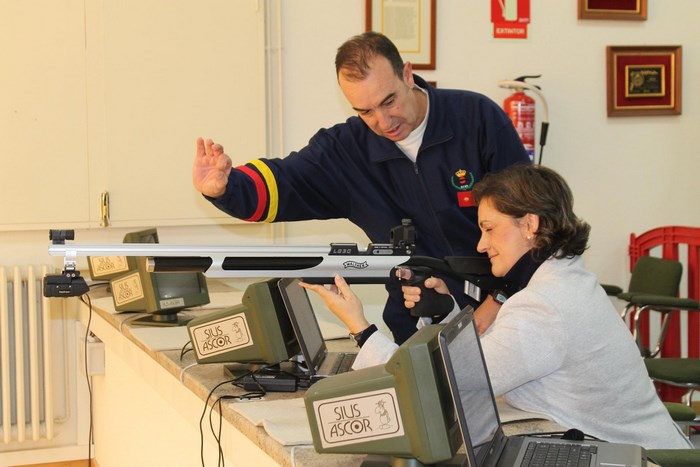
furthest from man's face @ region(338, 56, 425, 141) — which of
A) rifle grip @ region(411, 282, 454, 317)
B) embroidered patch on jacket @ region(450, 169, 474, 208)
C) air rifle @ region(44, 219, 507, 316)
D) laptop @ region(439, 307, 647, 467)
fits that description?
laptop @ region(439, 307, 647, 467)

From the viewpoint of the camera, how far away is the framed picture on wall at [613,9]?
185 inches

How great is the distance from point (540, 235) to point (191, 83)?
8.27 feet

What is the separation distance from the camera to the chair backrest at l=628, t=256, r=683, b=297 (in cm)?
423

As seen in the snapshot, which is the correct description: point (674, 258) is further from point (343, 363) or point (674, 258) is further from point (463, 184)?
point (343, 363)

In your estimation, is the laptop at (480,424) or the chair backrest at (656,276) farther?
the chair backrest at (656,276)

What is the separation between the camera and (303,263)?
2033 millimetres

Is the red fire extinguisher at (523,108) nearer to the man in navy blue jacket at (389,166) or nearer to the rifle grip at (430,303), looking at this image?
the man in navy blue jacket at (389,166)

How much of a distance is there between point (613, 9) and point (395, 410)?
380 cm

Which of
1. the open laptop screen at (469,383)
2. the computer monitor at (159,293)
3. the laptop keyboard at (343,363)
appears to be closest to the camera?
the open laptop screen at (469,383)

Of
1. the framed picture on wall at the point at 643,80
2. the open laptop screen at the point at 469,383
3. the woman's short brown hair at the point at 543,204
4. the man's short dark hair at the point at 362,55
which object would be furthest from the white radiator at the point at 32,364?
the framed picture on wall at the point at 643,80

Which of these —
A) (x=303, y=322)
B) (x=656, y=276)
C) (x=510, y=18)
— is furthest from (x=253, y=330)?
(x=510, y=18)

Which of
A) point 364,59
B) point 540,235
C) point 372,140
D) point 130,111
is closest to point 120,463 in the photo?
point 130,111

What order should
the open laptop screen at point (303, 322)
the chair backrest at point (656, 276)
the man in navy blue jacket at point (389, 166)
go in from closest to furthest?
1. the open laptop screen at point (303, 322)
2. the man in navy blue jacket at point (389, 166)
3. the chair backrest at point (656, 276)

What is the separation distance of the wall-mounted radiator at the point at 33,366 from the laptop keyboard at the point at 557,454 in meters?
2.87
